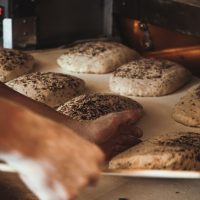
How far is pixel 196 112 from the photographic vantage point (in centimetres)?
187

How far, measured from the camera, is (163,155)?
144 cm

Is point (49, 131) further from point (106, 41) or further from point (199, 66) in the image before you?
point (106, 41)

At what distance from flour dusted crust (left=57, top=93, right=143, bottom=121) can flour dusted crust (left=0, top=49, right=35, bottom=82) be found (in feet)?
1.47

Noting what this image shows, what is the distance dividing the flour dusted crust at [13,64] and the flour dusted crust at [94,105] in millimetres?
449

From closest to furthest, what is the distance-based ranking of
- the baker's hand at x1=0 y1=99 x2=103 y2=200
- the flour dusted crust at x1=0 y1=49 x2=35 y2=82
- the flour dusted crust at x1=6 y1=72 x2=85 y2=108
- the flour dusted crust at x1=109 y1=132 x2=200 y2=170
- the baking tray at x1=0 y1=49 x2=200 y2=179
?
the baker's hand at x1=0 y1=99 x2=103 y2=200, the flour dusted crust at x1=109 y1=132 x2=200 y2=170, the baking tray at x1=0 y1=49 x2=200 y2=179, the flour dusted crust at x1=6 y1=72 x2=85 y2=108, the flour dusted crust at x1=0 y1=49 x2=35 y2=82

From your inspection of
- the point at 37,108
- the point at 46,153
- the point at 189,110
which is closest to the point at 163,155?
the point at 37,108

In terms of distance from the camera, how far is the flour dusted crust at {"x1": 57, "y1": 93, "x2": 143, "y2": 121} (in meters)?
1.85

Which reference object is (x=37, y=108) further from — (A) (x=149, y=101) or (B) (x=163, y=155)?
(A) (x=149, y=101)

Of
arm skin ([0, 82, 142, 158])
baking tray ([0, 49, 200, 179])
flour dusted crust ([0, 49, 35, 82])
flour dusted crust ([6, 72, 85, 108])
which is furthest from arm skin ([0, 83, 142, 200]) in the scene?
flour dusted crust ([0, 49, 35, 82])

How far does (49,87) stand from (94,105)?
27cm

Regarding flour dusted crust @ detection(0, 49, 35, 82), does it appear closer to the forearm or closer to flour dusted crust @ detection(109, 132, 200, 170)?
the forearm

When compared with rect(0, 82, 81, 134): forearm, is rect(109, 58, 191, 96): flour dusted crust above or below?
below

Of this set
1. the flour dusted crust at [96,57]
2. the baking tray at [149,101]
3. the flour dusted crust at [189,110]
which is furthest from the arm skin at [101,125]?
the flour dusted crust at [96,57]

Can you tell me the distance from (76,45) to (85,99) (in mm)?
710
